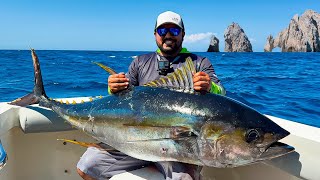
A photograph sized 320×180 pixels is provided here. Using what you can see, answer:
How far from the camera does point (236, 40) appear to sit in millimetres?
117312

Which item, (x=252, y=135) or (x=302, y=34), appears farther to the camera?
(x=302, y=34)

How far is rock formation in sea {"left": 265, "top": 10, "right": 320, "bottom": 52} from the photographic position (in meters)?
105

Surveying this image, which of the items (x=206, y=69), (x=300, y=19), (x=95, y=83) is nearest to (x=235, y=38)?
(x=300, y=19)

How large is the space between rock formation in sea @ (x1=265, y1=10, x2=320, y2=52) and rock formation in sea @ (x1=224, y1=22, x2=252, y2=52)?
461 inches

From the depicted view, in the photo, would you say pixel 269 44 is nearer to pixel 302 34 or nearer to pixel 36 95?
pixel 302 34

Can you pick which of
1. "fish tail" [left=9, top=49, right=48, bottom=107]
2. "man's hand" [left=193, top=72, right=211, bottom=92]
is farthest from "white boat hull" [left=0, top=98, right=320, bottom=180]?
"man's hand" [left=193, top=72, right=211, bottom=92]

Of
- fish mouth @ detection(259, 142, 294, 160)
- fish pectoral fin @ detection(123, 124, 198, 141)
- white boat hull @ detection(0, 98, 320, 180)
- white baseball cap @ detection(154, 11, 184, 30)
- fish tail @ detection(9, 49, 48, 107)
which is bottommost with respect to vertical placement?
white boat hull @ detection(0, 98, 320, 180)

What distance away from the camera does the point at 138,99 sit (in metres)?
2.63

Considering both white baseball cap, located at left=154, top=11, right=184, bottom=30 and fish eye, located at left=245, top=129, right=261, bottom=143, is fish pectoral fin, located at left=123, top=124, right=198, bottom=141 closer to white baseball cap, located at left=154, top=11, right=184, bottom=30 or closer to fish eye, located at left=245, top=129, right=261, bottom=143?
fish eye, located at left=245, top=129, right=261, bottom=143

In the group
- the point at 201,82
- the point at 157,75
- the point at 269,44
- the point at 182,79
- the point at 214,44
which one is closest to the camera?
the point at 201,82

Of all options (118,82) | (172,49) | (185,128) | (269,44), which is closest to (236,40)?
(269,44)

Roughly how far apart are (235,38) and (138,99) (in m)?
119

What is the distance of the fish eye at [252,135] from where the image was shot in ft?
7.16

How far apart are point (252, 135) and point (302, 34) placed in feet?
376
